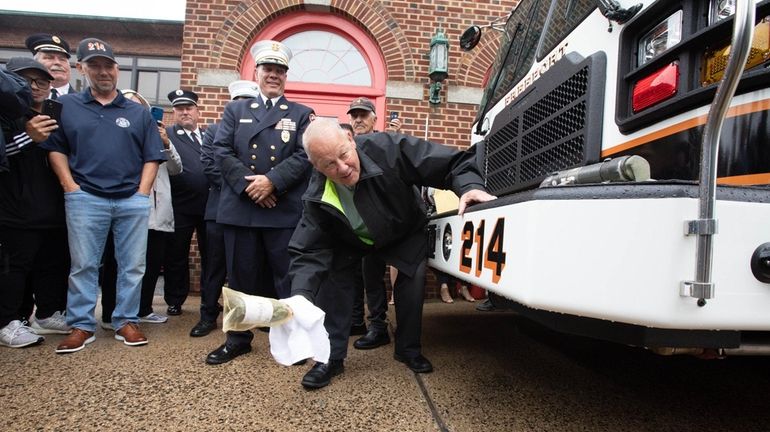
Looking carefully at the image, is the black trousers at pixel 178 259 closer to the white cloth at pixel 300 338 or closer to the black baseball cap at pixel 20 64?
the black baseball cap at pixel 20 64

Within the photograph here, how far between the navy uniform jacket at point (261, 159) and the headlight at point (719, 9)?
84.4 inches

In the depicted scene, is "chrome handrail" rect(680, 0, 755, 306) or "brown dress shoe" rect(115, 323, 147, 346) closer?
"chrome handrail" rect(680, 0, 755, 306)

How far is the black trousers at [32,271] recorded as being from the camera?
9.26 feet

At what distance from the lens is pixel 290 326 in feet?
4.83

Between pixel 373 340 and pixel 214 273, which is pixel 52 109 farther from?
pixel 373 340

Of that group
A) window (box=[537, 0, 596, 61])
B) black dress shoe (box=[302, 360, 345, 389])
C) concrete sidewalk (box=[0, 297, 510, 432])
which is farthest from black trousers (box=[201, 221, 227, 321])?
window (box=[537, 0, 596, 61])

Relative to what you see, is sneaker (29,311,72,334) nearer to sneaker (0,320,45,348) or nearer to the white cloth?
sneaker (0,320,45,348)

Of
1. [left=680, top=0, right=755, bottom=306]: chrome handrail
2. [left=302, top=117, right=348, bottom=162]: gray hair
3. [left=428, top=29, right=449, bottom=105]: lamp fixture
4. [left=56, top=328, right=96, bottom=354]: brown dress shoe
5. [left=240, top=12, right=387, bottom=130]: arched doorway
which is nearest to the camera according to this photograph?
[left=680, top=0, right=755, bottom=306]: chrome handrail

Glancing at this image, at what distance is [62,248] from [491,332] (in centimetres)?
300

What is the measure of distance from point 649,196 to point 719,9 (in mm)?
649

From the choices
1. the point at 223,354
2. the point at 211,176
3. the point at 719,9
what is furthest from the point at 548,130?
the point at 211,176

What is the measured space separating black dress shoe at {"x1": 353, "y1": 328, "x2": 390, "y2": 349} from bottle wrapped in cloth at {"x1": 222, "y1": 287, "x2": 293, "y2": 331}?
1605mm

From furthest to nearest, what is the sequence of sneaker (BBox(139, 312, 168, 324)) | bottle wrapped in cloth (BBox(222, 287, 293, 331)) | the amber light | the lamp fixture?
1. the lamp fixture
2. sneaker (BBox(139, 312, 168, 324))
3. the amber light
4. bottle wrapped in cloth (BBox(222, 287, 293, 331))

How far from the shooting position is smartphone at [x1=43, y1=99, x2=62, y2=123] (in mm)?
2828
